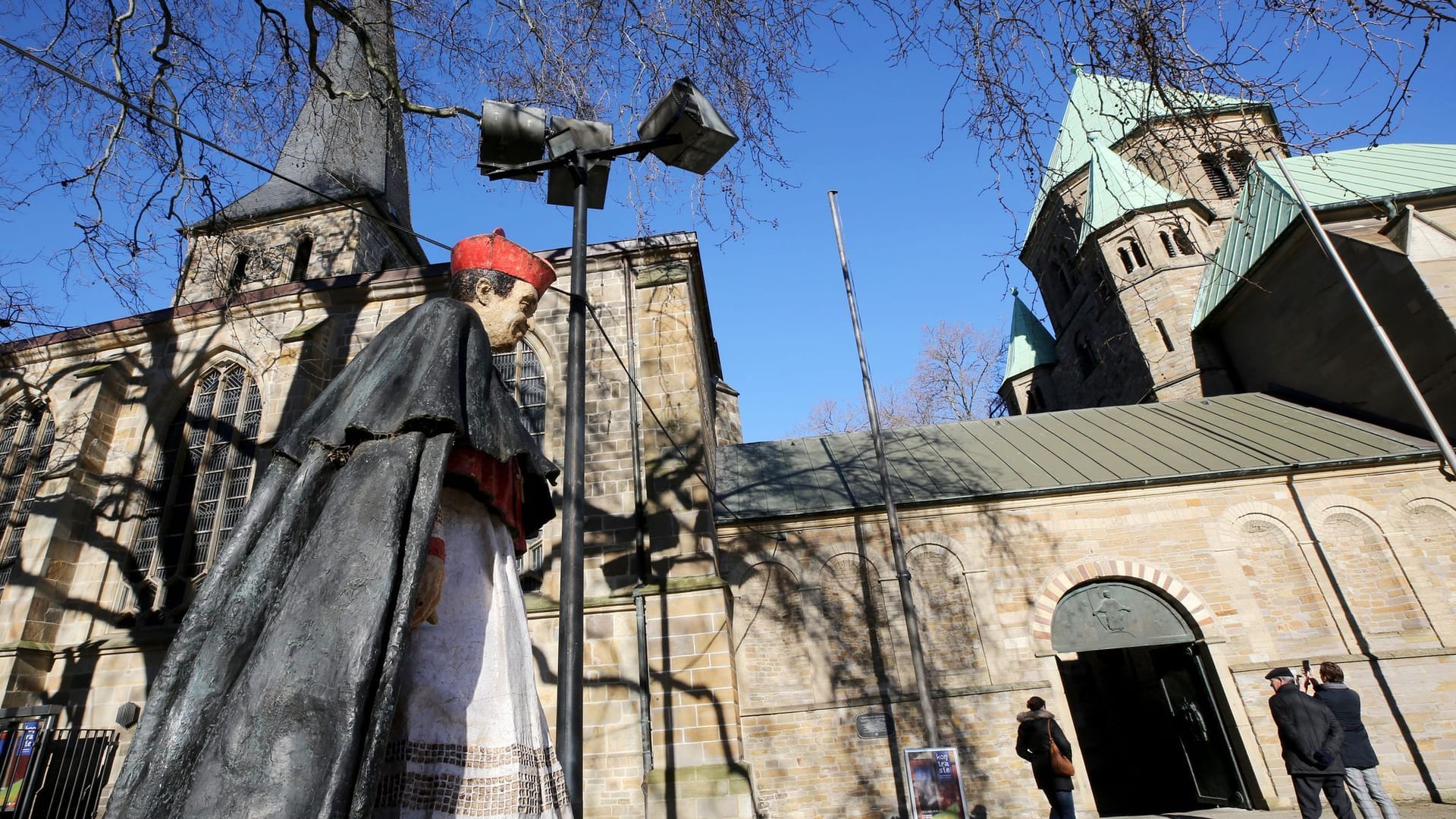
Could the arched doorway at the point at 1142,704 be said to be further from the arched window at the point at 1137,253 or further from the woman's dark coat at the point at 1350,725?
the arched window at the point at 1137,253

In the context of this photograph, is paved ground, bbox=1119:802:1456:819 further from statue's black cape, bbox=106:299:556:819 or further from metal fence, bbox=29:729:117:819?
metal fence, bbox=29:729:117:819

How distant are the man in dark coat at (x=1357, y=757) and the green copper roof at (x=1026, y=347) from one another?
24315mm

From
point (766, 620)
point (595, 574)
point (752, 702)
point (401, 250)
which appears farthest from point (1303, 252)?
point (401, 250)

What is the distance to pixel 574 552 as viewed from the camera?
3.12 meters

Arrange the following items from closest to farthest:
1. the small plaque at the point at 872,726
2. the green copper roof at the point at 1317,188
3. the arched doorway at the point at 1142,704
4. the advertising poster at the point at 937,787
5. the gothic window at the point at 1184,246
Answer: the advertising poster at the point at 937,787
the small plaque at the point at 872,726
the arched doorway at the point at 1142,704
the green copper roof at the point at 1317,188
the gothic window at the point at 1184,246

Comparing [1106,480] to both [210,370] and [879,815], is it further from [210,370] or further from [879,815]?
[210,370]

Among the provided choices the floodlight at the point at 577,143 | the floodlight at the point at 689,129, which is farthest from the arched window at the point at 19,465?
the floodlight at the point at 689,129

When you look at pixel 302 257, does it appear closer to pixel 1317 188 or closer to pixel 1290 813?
pixel 1290 813

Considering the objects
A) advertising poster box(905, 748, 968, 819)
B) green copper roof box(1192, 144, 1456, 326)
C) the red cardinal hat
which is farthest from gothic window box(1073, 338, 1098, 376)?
the red cardinal hat

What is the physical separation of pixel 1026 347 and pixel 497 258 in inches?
1235

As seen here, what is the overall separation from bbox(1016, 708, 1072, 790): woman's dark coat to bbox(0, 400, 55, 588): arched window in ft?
48.5

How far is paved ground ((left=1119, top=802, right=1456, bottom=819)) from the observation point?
9.31m

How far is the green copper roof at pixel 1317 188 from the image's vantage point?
16.5m

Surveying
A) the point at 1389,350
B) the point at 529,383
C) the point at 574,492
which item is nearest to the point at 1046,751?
the point at 574,492
